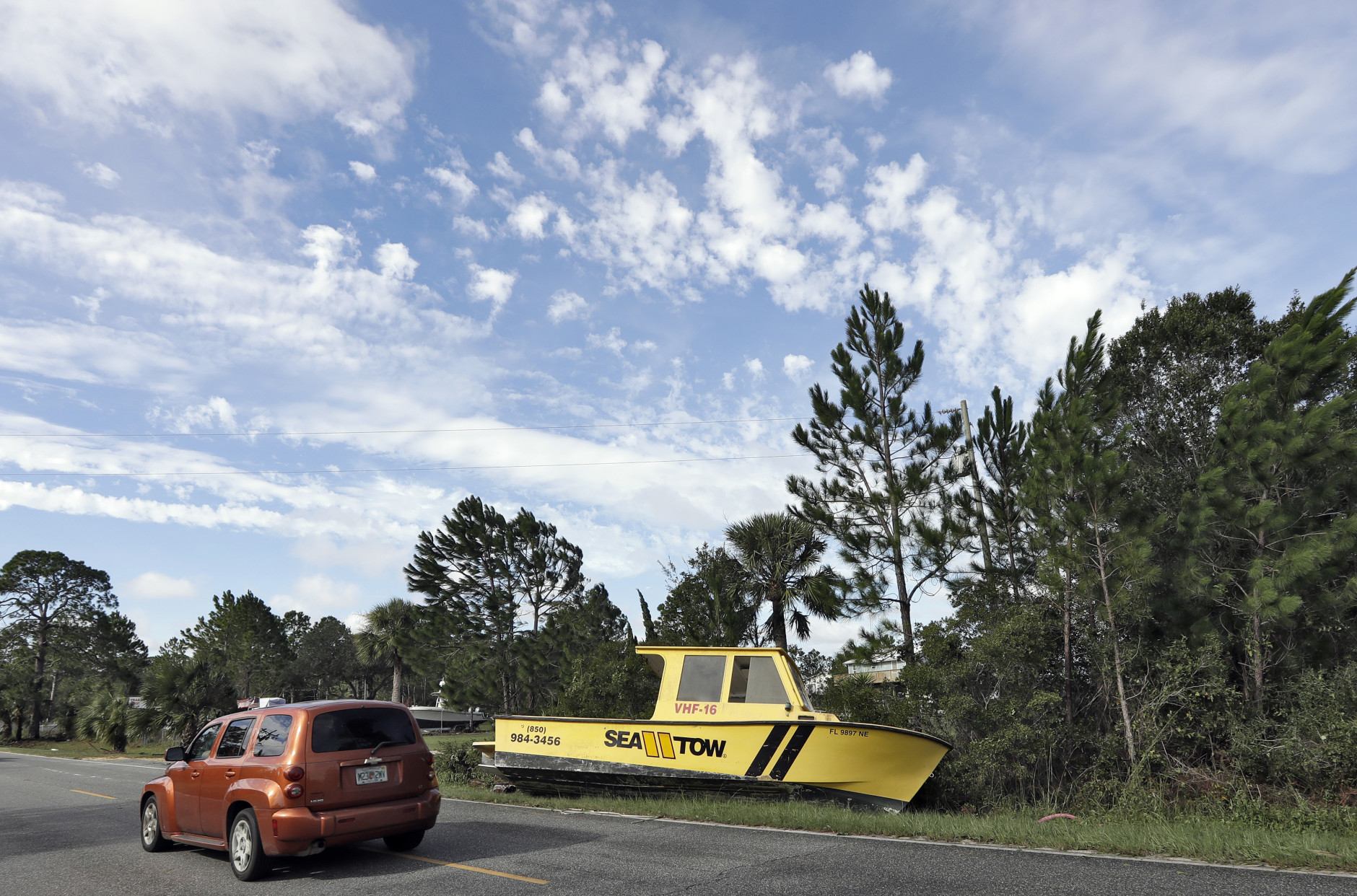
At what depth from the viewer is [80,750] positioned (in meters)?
41.8

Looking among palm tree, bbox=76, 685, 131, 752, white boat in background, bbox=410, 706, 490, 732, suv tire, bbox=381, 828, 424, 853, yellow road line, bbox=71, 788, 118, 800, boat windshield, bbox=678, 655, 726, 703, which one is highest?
boat windshield, bbox=678, 655, 726, 703

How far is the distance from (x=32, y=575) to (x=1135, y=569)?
75.2 metres

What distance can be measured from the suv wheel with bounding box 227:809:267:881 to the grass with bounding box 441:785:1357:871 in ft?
17.2

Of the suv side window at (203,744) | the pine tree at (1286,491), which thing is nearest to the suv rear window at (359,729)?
the suv side window at (203,744)

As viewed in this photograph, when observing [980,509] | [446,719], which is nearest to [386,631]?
[446,719]

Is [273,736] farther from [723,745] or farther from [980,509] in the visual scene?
[980,509]

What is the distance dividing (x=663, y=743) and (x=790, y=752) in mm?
2035

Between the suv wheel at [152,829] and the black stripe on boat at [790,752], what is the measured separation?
7646 mm

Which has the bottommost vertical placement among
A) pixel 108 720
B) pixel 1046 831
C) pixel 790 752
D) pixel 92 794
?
pixel 108 720

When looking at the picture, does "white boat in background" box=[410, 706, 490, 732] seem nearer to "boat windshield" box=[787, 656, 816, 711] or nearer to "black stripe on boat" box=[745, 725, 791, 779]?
"boat windshield" box=[787, 656, 816, 711]

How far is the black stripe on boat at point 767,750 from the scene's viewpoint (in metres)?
11.8

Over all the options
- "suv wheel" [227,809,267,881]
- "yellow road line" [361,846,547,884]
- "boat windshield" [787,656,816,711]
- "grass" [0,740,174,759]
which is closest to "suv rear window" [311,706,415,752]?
"suv wheel" [227,809,267,881]

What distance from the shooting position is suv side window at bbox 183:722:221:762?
8906 mm

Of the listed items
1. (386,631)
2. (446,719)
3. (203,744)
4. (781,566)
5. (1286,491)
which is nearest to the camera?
(203,744)
